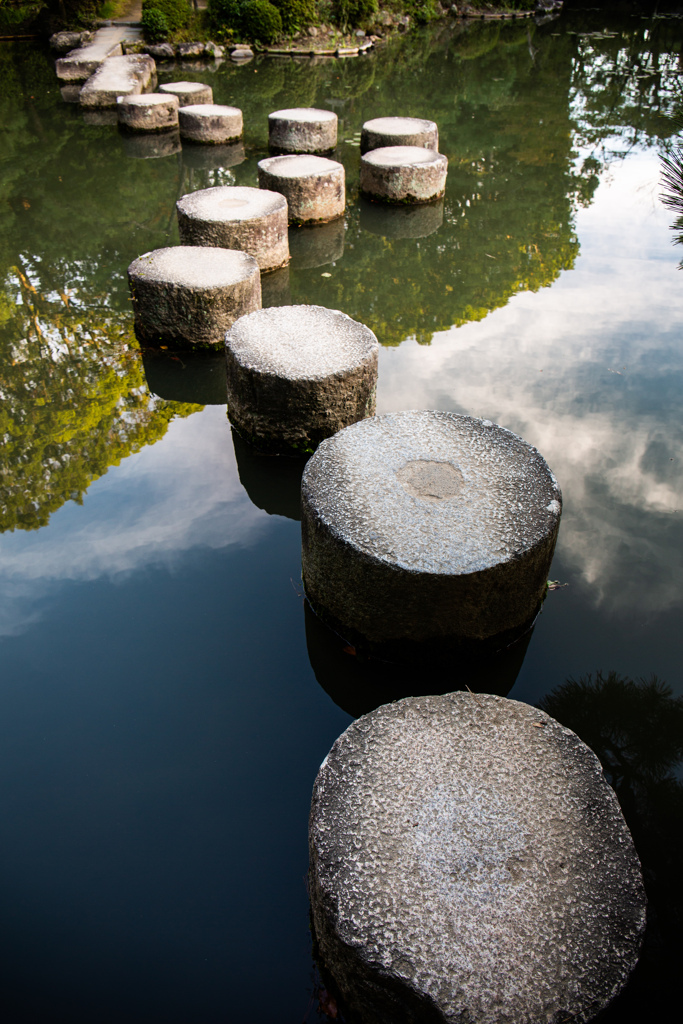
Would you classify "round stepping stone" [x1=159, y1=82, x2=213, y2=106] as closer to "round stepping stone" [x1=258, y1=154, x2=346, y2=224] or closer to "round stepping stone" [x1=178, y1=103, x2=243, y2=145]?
"round stepping stone" [x1=178, y1=103, x2=243, y2=145]

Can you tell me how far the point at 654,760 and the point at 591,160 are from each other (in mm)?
9546

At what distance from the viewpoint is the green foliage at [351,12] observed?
1866 cm

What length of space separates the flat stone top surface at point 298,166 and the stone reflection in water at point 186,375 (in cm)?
303

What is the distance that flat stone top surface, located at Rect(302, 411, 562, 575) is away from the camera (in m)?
2.89

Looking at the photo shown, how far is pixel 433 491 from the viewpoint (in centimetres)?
320

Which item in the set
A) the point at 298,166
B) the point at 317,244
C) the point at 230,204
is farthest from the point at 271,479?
the point at 298,166

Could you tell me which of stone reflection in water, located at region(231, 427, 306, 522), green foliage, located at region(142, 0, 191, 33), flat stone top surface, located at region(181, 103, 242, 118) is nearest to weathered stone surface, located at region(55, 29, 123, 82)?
green foliage, located at region(142, 0, 191, 33)

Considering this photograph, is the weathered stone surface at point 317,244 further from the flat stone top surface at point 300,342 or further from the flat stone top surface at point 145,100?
the flat stone top surface at point 145,100

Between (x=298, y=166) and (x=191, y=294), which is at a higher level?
(x=298, y=166)

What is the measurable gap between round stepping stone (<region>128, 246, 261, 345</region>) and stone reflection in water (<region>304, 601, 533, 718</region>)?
309 cm

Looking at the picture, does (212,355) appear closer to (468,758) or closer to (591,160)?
(468,758)

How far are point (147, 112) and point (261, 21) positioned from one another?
9022 millimetres

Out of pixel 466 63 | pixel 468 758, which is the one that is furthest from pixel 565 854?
pixel 466 63

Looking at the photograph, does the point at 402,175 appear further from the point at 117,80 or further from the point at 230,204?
the point at 117,80
